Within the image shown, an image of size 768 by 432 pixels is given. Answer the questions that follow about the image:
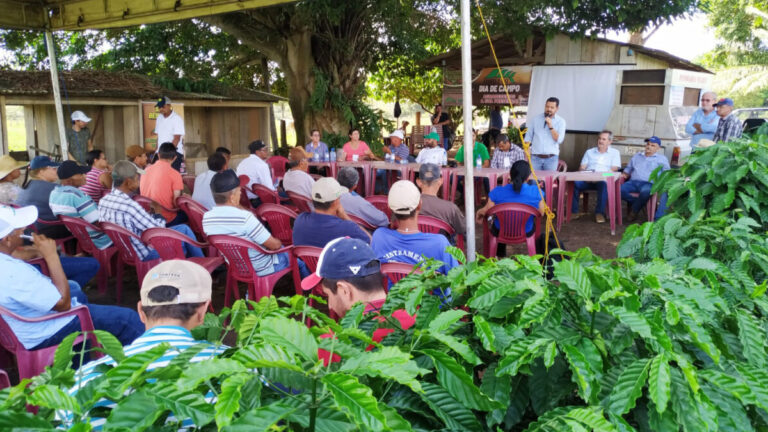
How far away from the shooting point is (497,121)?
47.3 feet

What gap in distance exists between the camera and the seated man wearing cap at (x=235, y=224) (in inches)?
158

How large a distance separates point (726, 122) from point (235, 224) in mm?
6447

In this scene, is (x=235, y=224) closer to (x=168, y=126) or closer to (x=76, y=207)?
(x=76, y=207)

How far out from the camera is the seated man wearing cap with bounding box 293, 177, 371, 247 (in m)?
3.91

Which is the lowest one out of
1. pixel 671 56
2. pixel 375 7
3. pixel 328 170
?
pixel 328 170

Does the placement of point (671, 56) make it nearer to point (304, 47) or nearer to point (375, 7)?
point (375, 7)

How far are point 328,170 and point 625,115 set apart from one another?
5689mm

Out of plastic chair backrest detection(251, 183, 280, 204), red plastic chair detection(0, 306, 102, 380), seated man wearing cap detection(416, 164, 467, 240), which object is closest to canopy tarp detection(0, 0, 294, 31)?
plastic chair backrest detection(251, 183, 280, 204)

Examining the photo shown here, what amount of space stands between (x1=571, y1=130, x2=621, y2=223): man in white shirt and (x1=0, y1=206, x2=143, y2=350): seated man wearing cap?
245 inches

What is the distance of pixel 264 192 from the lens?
645 centimetres

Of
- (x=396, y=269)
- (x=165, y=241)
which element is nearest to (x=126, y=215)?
(x=165, y=241)

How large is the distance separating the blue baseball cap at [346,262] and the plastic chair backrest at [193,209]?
10.7 feet

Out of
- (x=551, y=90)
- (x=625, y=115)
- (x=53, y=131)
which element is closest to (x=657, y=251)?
(x=625, y=115)

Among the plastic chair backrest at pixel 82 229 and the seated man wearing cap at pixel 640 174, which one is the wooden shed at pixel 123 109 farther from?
the seated man wearing cap at pixel 640 174
